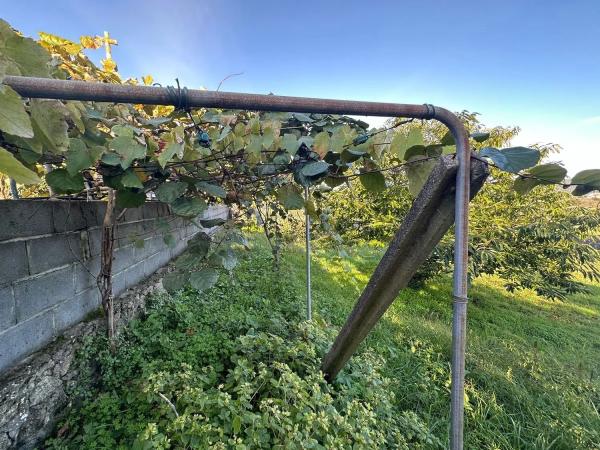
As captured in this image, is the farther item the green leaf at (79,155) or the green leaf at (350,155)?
the green leaf at (350,155)

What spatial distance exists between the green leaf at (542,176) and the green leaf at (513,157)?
0.20 feet

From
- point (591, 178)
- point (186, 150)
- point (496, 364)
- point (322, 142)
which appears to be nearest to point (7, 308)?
point (186, 150)

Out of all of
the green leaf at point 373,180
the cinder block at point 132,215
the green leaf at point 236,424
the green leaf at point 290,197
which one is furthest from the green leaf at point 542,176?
the cinder block at point 132,215

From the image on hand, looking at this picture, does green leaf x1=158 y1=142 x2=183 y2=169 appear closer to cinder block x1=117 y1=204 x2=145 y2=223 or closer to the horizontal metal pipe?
the horizontal metal pipe

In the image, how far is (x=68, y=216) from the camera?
145cm

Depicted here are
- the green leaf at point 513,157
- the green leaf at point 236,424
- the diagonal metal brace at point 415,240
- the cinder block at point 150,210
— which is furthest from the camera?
the cinder block at point 150,210

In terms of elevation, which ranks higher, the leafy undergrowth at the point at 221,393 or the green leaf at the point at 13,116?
the green leaf at the point at 13,116

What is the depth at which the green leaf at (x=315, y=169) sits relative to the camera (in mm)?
798

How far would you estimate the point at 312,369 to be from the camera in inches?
63.6

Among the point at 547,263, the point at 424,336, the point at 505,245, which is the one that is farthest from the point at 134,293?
the point at 547,263

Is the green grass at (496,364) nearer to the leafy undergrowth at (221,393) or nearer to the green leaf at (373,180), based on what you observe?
the leafy undergrowth at (221,393)

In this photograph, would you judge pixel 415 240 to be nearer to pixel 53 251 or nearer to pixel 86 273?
pixel 53 251

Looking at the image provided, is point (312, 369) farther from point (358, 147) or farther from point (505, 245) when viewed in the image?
point (505, 245)

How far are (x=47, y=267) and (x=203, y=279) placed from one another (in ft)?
3.02
